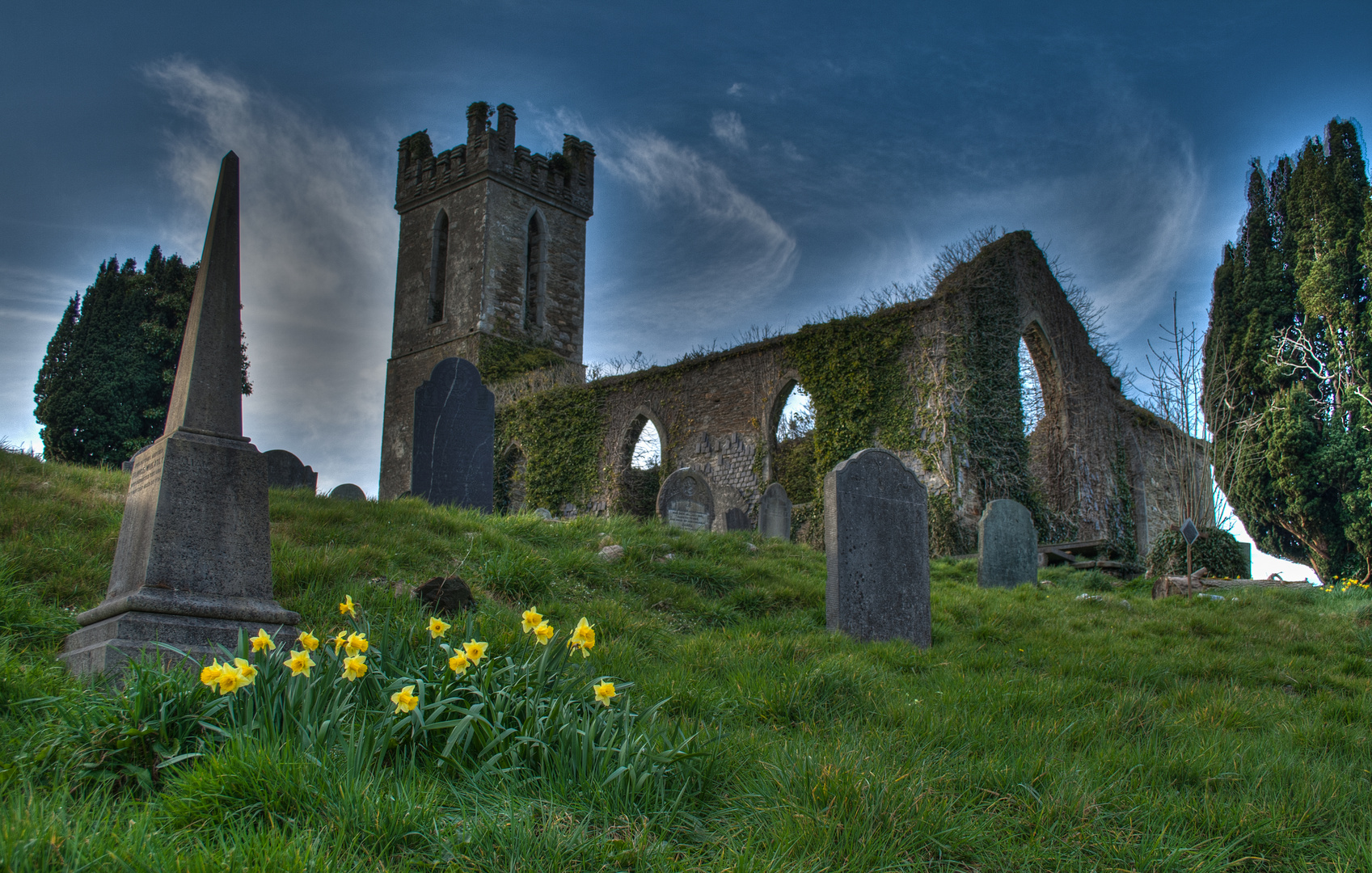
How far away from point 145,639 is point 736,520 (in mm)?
11201

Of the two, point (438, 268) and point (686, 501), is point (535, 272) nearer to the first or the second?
point (438, 268)

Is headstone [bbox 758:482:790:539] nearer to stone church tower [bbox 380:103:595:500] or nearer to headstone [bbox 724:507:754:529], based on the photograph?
headstone [bbox 724:507:754:529]

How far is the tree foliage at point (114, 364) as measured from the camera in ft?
72.9

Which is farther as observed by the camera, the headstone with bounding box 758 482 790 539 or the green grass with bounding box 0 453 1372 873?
the headstone with bounding box 758 482 790 539

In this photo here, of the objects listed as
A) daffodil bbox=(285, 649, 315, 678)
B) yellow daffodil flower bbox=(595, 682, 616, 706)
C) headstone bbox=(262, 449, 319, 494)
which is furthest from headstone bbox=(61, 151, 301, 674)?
headstone bbox=(262, 449, 319, 494)

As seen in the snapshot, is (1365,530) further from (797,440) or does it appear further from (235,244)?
(235,244)

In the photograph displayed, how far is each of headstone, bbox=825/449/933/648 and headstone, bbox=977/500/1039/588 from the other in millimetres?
3707

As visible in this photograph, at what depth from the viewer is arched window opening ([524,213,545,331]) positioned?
2536 centimetres

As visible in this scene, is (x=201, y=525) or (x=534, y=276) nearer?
(x=201, y=525)

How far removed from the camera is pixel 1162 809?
2.63 metres

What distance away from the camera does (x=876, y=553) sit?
6234 mm

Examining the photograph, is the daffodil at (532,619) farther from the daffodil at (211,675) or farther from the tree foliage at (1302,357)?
the tree foliage at (1302,357)

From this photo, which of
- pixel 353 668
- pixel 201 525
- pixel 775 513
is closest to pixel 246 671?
pixel 353 668

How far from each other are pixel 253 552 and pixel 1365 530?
22.9 metres
